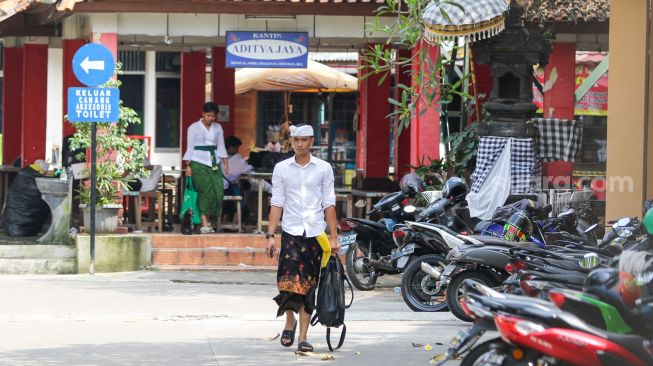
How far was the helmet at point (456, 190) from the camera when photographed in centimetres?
1475

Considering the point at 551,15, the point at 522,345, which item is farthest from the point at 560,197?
the point at 522,345

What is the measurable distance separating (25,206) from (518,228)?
8596 millimetres

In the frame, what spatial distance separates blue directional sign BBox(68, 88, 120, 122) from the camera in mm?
16578

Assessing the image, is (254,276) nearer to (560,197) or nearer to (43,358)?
(560,197)

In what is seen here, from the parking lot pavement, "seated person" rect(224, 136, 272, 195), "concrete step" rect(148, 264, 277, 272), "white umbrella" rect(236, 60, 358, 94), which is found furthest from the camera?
"white umbrella" rect(236, 60, 358, 94)

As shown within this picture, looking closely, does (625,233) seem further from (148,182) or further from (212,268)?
(148,182)

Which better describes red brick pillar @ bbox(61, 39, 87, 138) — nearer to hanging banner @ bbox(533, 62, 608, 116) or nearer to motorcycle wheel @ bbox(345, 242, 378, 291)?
motorcycle wheel @ bbox(345, 242, 378, 291)

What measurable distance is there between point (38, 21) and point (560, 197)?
972 cm

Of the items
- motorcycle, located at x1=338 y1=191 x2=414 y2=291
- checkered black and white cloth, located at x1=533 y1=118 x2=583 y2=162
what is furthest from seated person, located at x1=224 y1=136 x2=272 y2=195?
checkered black and white cloth, located at x1=533 y1=118 x2=583 y2=162

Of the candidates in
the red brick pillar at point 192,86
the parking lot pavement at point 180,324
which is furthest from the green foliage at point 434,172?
the red brick pillar at point 192,86

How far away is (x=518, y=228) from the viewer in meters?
13.1

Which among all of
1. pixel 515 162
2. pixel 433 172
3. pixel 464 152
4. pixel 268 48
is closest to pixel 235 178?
pixel 268 48

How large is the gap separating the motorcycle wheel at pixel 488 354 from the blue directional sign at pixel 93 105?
1031cm

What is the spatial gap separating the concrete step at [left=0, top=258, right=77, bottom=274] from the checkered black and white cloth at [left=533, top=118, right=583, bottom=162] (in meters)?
6.16
